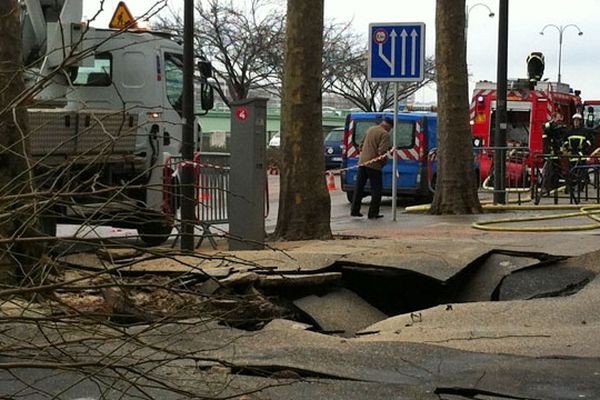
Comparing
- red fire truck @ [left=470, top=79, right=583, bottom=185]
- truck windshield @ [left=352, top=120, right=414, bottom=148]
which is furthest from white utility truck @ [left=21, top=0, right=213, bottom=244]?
red fire truck @ [left=470, top=79, right=583, bottom=185]

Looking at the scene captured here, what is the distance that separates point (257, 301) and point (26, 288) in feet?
13.3

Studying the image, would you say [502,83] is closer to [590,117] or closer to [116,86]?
[116,86]

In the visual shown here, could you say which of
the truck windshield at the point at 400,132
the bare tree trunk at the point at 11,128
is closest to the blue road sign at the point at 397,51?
the truck windshield at the point at 400,132

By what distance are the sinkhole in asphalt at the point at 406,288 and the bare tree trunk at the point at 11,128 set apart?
2267mm

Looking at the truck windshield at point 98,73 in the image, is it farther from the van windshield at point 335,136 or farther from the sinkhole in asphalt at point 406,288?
the van windshield at point 335,136

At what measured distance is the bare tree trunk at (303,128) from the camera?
469 inches

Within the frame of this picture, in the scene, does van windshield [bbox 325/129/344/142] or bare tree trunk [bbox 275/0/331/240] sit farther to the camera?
van windshield [bbox 325/129/344/142]

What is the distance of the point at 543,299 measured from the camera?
25.4ft

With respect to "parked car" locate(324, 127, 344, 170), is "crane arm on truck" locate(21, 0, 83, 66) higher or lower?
higher

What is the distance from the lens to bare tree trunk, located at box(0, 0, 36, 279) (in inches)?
146

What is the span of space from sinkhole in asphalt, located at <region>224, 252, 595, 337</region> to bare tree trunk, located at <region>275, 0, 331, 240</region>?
3164 millimetres

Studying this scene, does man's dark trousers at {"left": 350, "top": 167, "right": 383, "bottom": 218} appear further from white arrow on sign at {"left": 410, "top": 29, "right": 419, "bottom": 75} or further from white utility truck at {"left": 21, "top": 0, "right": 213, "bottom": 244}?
white utility truck at {"left": 21, "top": 0, "right": 213, "bottom": 244}

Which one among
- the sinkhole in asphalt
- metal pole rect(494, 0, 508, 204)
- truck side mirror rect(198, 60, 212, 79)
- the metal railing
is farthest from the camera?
metal pole rect(494, 0, 508, 204)

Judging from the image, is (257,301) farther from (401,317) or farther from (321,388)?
(321,388)
